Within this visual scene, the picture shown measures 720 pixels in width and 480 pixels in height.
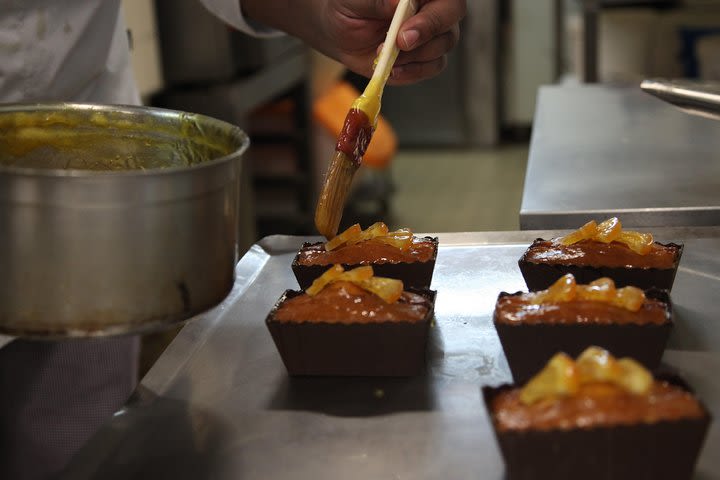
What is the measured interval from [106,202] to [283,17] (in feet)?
3.62

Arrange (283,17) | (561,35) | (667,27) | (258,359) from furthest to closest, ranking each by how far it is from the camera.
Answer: (561,35) < (667,27) < (283,17) < (258,359)

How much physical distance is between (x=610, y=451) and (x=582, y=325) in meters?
0.29

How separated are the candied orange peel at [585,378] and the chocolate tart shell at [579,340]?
0.23m

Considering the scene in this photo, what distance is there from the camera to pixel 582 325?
1262 mm

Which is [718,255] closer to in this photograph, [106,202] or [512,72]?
[106,202]

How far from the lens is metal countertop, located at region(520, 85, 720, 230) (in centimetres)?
191

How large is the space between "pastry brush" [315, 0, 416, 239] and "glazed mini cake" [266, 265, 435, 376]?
0.62 feet

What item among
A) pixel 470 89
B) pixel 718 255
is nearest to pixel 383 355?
pixel 718 255

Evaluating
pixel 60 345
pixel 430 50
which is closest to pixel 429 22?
pixel 430 50

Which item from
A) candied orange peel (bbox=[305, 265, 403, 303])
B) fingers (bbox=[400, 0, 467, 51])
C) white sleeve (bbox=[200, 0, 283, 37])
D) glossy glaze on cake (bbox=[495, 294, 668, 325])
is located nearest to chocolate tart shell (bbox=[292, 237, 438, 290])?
candied orange peel (bbox=[305, 265, 403, 303])

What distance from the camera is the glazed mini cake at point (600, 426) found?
99 centimetres

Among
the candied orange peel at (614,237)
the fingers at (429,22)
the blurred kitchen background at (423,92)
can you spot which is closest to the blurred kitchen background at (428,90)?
the blurred kitchen background at (423,92)

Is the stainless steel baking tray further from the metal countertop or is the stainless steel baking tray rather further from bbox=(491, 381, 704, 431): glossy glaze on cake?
the metal countertop

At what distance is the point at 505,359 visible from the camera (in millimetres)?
1375
